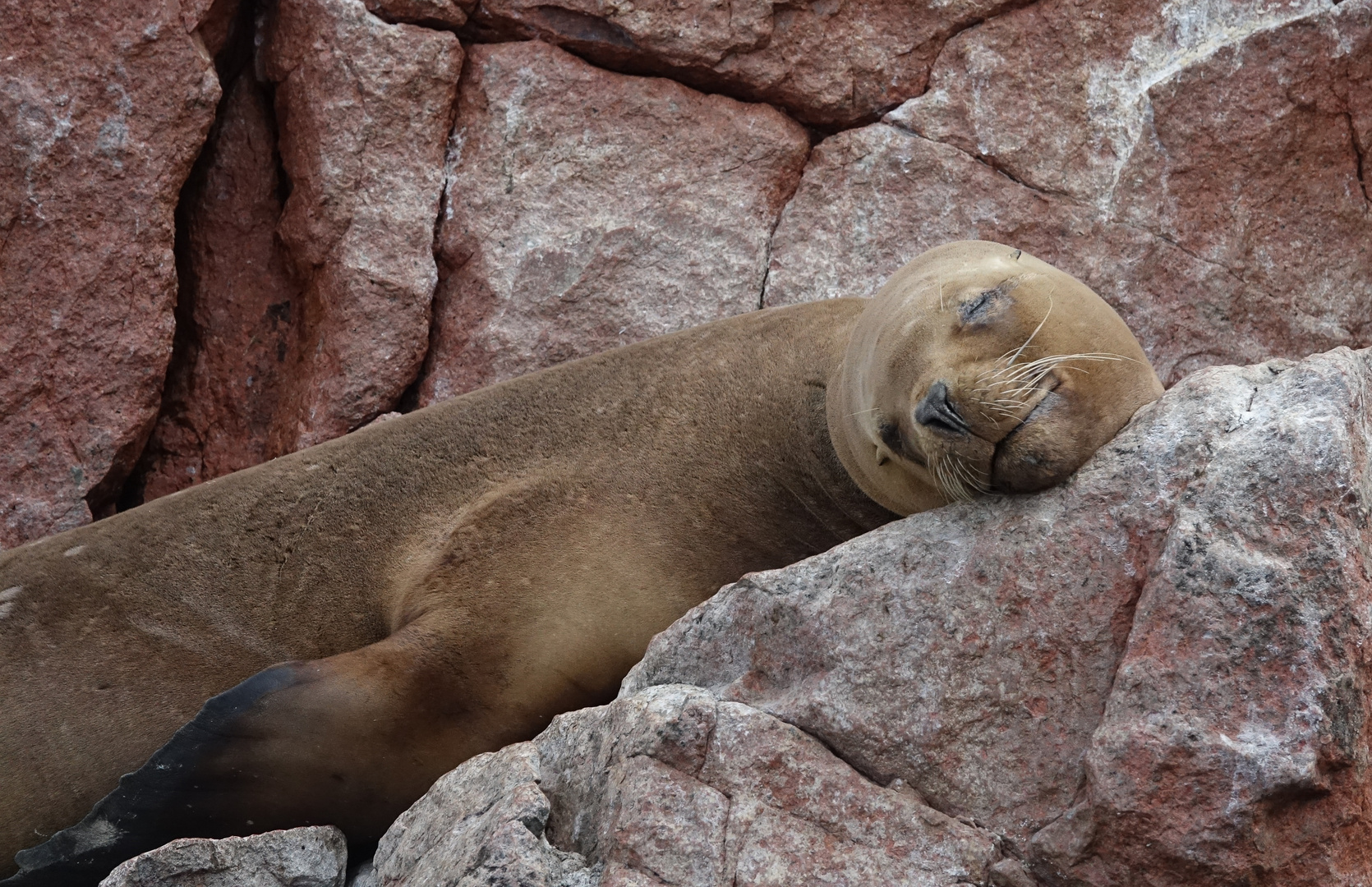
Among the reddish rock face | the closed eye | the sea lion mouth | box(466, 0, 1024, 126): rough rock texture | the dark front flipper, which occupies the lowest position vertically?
the dark front flipper

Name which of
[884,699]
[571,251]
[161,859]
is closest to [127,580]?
[161,859]

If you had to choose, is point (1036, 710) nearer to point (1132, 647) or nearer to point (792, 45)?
point (1132, 647)

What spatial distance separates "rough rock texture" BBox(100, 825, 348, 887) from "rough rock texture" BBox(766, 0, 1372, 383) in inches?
133

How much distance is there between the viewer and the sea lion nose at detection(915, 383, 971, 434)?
11.4 feet

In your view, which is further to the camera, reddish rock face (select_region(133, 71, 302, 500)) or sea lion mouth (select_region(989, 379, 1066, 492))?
reddish rock face (select_region(133, 71, 302, 500))

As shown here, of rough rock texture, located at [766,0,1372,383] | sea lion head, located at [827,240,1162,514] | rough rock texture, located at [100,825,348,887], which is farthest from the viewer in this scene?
rough rock texture, located at [766,0,1372,383]

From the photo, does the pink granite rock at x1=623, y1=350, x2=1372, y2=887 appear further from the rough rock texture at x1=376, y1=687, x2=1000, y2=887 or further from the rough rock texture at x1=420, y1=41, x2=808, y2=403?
the rough rock texture at x1=420, y1=41, x2=808, y2=403

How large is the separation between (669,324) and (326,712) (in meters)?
2.63

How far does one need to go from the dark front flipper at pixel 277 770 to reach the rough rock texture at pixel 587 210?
A: 2301 mm

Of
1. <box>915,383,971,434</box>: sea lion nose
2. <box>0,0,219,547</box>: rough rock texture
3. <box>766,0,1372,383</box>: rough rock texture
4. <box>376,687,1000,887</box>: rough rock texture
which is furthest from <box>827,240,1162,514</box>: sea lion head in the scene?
<box>0,0,219,547</box>: rough rock texture

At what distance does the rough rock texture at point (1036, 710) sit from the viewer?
2.66m

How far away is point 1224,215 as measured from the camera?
6.19 m

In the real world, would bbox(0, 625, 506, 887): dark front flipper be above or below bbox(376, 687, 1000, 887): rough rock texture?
below

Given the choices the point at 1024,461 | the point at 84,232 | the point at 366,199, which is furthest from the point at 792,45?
the point at 1024,461
